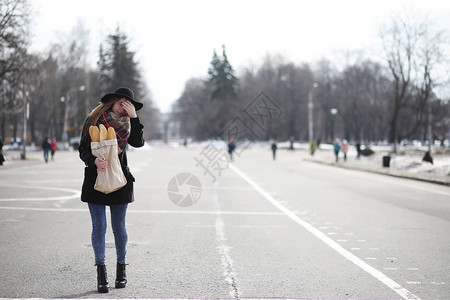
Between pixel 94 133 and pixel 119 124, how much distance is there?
0.24 m

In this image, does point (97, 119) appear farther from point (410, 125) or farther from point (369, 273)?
→ point (410, 125)

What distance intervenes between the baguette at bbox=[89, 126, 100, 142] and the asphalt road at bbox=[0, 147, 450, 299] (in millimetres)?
1382

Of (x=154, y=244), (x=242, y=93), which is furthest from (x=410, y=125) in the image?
(x=154, y=244)

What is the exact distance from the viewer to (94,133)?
15.4 feet

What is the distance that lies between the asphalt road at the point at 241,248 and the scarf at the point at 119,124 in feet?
4.54

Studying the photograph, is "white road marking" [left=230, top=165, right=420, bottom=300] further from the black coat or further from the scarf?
the scarf

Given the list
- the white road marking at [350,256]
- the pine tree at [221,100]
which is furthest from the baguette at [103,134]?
the pine tree at [221,100]

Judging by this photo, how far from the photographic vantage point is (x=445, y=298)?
4703mm

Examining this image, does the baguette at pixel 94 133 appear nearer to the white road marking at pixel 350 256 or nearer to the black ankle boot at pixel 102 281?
the black ankle boot at pixel 102 281

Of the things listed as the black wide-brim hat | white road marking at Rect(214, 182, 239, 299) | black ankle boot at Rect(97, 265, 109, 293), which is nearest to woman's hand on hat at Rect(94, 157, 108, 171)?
the black wide-brim hat

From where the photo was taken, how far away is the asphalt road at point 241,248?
4.99 metres

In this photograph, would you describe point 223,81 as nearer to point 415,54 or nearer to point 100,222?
point 415,54

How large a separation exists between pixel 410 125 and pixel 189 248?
88.0 m

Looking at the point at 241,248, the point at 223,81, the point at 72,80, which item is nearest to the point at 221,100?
the point at 223,81
